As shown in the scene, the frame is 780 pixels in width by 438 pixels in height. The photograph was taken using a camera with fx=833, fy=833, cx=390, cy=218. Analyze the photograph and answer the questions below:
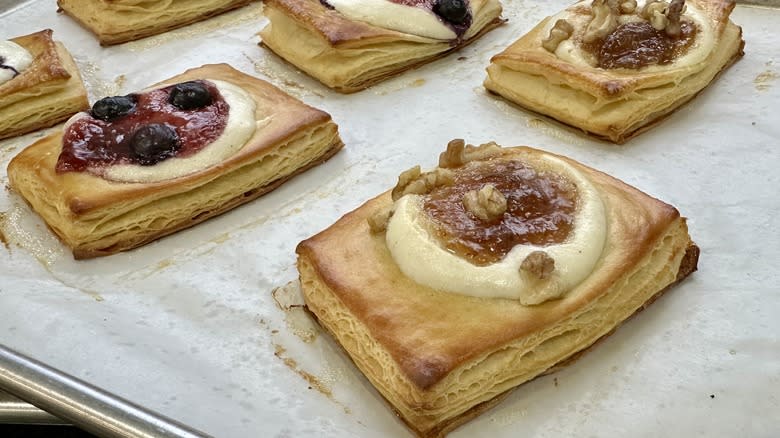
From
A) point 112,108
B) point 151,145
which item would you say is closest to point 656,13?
point 151,145

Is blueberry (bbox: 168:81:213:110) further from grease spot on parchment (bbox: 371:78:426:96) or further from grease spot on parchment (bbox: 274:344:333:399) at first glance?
grease spot on parchment (bbox: 274:344:333:399)

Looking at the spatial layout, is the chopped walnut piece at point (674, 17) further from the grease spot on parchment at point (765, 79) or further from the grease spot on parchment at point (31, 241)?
the grease spot on parchment at point (31, 241)

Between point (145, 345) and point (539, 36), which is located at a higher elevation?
point (539, 36)

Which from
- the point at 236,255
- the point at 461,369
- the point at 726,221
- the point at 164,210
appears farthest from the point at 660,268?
the point at 164,210

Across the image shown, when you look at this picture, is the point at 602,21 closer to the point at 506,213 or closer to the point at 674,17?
the point at 674,17

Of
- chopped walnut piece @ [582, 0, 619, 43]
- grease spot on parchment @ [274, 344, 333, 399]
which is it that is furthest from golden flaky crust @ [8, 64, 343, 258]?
chopped walnut piece @ [582, 0, 619, 43]

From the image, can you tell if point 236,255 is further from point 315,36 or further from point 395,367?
point 315,36
